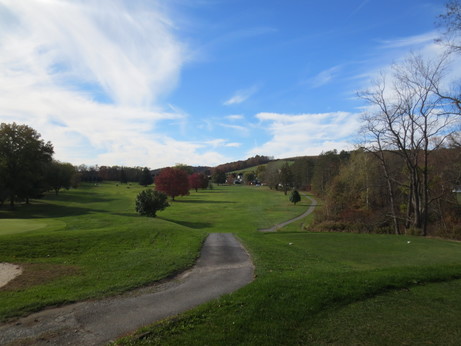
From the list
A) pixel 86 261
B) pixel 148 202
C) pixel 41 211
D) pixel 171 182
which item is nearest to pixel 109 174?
pixel 171 182

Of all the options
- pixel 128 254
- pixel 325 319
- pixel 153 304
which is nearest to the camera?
pixel 325 319

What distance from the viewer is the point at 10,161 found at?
48562 millimetres

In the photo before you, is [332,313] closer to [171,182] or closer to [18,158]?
[18,158]

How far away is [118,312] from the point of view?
707 cm

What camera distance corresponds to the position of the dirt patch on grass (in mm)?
9289

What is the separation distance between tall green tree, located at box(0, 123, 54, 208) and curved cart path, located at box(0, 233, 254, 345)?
51049mm

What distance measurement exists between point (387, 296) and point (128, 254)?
11.1 metres

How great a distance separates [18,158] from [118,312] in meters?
54.1

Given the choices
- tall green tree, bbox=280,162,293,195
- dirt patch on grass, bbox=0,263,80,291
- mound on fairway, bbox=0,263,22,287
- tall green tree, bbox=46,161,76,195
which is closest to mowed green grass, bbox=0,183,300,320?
dirt patch on grass, bbox=0,263,80,291

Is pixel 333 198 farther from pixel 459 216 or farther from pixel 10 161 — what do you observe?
pixel 10 161

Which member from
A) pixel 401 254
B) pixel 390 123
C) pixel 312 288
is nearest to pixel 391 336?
pixel 312 288

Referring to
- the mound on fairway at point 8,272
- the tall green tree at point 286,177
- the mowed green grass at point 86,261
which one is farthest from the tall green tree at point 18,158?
the tall green tree at point 286,177

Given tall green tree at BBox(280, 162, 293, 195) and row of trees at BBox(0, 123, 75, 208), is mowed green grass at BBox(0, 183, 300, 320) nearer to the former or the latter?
row of trees at BBox(0, 123, 75, 208)

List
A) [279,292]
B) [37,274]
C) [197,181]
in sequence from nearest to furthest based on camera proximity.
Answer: [279,292]
[37,274]
[197,181]
